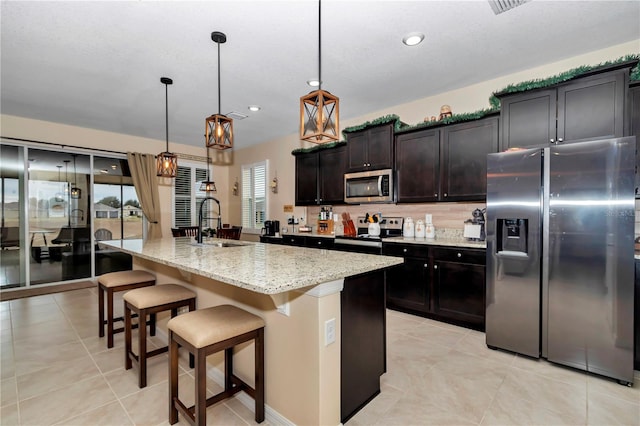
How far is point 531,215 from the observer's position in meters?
2.54

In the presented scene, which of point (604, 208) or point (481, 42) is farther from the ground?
point (481, 42)

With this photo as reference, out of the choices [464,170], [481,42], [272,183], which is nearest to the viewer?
[481,42]

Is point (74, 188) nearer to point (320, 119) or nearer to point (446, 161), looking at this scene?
point (320, 119)

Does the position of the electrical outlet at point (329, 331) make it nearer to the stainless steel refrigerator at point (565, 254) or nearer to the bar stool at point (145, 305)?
the bar stool at point (145, 305)

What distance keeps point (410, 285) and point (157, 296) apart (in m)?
2.64

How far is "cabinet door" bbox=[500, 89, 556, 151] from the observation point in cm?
275

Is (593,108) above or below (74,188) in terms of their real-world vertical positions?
above

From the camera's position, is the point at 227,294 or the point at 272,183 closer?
the point at 227,294

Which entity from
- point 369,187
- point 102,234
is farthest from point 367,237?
point 102,234

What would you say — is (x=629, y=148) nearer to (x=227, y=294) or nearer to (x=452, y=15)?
(x=452, y=15)

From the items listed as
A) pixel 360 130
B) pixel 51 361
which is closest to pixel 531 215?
pixel 360 130

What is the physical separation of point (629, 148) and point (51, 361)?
482 cm

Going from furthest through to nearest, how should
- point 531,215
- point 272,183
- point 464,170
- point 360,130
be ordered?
1. point 272,183
2. point 360,130
3. point 464,170
4. point 531,215

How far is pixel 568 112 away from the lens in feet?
8.72
